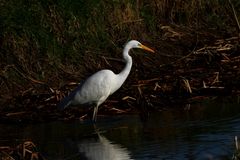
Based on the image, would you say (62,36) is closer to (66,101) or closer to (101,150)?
(66,101)

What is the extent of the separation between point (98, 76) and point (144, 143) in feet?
8.35

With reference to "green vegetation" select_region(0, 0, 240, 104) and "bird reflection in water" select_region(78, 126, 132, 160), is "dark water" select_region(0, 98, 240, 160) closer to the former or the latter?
"bird reflection in water" select_region(78, 126, 132, 160)

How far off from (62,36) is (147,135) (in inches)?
189

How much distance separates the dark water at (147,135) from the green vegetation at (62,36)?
1.89m

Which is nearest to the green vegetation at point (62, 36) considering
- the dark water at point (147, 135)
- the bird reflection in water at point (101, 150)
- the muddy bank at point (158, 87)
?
the muddy bank at point (158, 87)

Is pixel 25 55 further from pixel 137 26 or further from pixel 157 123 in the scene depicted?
pixel 157 123

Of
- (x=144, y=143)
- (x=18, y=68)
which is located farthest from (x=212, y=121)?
(x=18, y=68)

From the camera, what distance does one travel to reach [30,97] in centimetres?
1407

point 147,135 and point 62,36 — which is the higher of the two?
point 62,36

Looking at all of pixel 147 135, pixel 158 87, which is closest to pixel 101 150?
pixel 147 135

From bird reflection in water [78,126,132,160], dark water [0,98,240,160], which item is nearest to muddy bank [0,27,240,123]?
dark water [0,98,240,160]

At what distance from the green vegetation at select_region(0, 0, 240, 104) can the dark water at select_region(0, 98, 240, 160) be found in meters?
1.89

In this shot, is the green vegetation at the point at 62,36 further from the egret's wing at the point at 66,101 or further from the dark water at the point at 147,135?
the dark water at the point at 147,135

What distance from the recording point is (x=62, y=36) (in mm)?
15758
